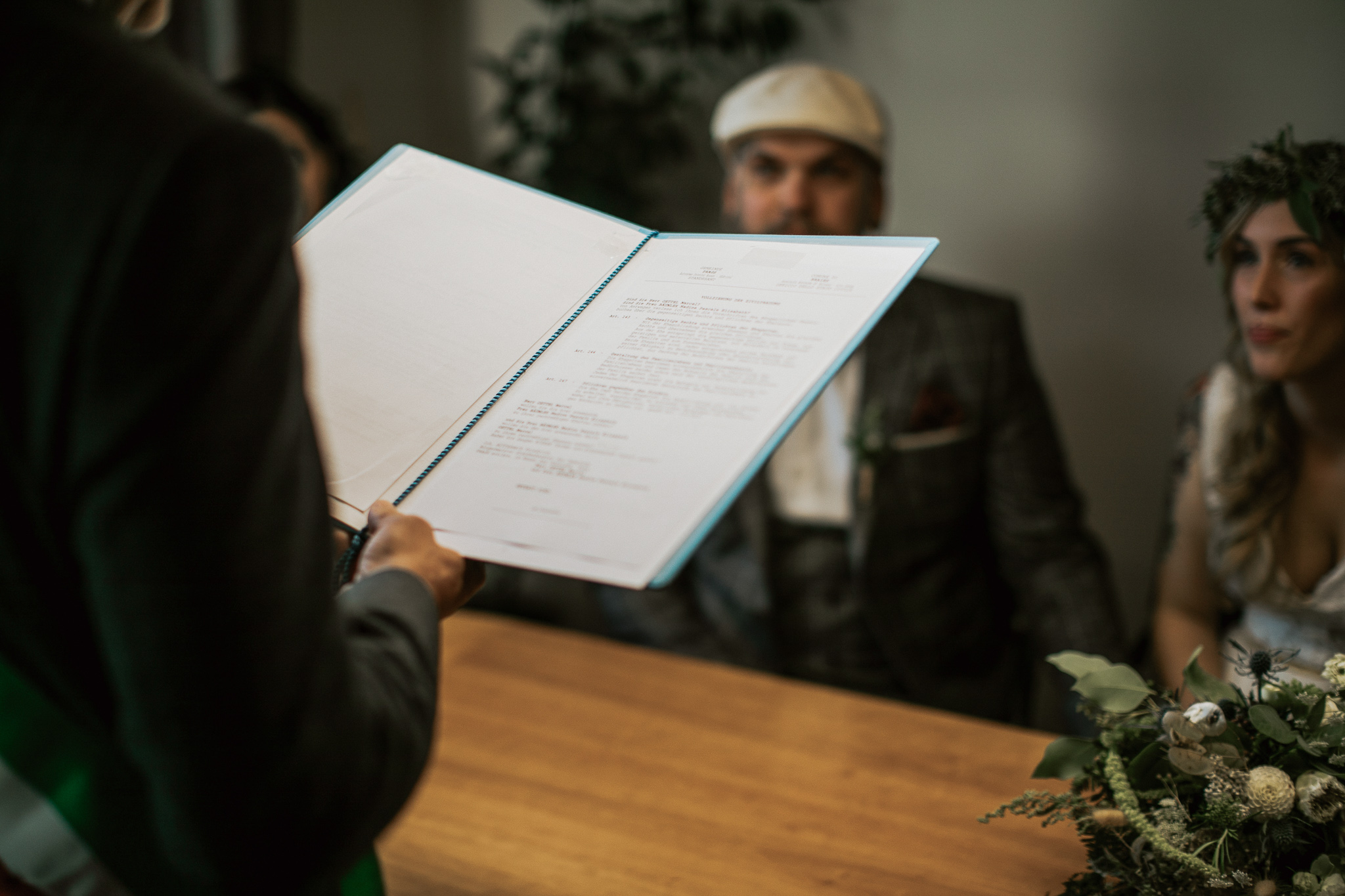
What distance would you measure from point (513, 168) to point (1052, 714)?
2.17 metres

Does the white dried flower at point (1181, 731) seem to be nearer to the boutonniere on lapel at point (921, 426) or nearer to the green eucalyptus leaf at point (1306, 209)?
the green eucalyptus leaf at point (1306, 209)

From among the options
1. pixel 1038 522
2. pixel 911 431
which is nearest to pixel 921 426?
pixel 911 431

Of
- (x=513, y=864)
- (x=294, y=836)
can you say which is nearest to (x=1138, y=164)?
(x=513, y=864)

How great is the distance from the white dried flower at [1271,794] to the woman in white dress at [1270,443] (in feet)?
1.46

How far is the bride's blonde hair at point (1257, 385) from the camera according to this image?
1.04 metres

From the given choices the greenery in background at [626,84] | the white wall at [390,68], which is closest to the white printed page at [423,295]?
the greenery in background at [626,84]

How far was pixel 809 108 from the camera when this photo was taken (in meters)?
1.69

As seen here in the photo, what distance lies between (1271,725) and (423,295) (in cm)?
79

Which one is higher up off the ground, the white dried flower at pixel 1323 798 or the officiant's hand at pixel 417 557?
the officiant's hand at pixel 417 557

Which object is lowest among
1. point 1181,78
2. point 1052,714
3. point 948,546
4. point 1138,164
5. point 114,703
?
point 1052,714

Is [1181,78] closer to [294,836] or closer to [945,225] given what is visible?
[945,225]

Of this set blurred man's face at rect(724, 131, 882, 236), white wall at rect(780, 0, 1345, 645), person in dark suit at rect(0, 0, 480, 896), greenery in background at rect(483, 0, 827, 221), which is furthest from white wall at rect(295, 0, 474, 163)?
person in dark suit at rect(0, 0, 480, 896)

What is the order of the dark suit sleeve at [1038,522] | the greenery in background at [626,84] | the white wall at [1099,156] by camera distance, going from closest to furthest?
the dark suit sleeve at [1038,522] → the white wall at [1099,156] → the greenery in background at [626,84]

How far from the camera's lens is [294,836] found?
1.41ft
